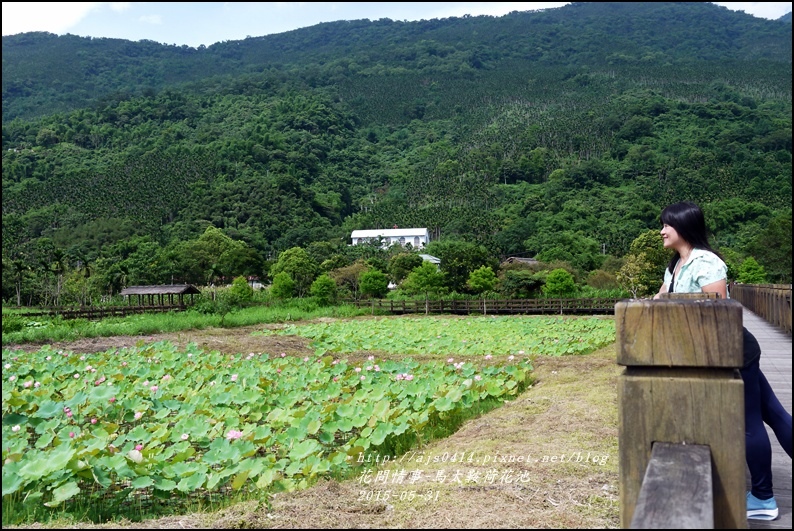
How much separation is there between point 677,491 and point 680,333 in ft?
1.07

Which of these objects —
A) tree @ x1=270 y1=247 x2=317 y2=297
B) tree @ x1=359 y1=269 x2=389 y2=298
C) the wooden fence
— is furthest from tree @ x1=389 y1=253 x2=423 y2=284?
the wooden fence

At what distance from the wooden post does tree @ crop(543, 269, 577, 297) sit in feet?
110

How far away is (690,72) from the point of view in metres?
131

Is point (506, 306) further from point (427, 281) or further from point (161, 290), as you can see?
point (161, 290)

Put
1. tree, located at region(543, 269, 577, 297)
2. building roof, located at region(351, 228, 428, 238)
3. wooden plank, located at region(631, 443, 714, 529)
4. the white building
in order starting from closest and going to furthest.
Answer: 1. wooden plank, located at region(631, 443, 714, 529)
2. tree, located at region(543, 269, 577, 297)
3. the white building
4. building roof, located at region(351, 228, 428, 238)

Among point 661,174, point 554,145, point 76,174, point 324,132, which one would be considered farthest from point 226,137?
point 661,174

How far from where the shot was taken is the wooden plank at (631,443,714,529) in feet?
3.85

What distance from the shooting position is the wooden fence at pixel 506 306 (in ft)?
99.1

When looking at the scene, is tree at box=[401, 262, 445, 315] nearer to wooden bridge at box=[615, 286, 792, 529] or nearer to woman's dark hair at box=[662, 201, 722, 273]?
woman's dark hair at box=[662, 201, 722, 273]

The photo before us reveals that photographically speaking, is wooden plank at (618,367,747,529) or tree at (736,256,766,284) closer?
wooden plank at (618,367,747,529)

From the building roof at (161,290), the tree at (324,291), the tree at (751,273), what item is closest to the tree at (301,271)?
the tree at (324,291)

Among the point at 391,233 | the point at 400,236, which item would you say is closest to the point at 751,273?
the point at 400,236

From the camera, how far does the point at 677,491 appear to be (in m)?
1.26

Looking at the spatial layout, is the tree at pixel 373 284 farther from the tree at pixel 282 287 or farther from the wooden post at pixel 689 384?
the wooden post at pixel 689 384
